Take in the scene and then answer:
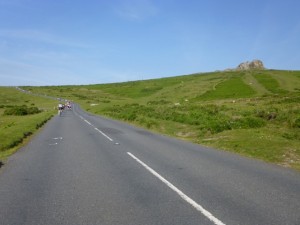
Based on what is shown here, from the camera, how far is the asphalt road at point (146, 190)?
287 inches

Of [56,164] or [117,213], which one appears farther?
[56,164]

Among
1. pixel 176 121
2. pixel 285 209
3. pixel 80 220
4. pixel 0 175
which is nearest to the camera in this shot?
pixel 80 220

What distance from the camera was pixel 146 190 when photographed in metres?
9.52

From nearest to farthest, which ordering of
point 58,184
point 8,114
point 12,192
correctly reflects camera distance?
point 12,192 < point 58,184 < point 8,114

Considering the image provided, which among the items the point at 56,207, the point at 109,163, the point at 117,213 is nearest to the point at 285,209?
the point at 117,213

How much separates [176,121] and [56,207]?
2723cm

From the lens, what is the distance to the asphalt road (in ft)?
23.9

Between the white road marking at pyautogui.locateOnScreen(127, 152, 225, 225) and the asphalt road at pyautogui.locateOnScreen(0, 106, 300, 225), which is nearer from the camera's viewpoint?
the white road marking at pyautogui.locateOnScreen(127, 152, 225, 225)

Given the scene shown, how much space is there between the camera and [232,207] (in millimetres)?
7859

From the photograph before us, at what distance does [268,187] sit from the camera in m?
9.73

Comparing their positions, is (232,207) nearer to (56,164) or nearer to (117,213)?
(117,213)

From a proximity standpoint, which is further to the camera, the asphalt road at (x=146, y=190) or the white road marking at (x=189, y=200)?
the asphalt road at (x=146, y=190)

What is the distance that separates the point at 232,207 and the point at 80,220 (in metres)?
3.14

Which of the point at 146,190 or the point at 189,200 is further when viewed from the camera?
the point at 146,190
